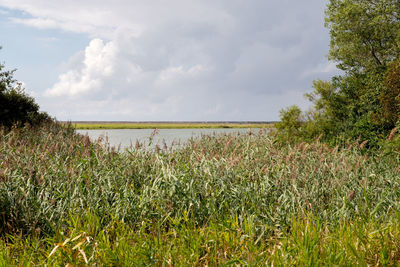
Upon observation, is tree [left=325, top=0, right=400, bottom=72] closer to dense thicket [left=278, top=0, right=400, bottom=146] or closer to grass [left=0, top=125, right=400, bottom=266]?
dense thicket [left=278, top=0, right=400, bottom=146]

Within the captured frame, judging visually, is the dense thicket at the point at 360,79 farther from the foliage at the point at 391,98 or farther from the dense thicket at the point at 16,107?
the dense thicket at the point at 16,107

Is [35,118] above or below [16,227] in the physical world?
above

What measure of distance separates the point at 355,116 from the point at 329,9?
28.0ft

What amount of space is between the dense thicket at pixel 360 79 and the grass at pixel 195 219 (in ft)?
21.9

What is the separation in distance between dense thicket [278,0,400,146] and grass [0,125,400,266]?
6.68 metres

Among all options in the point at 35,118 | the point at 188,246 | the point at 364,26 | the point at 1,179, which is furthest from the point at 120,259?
the point at 364,26

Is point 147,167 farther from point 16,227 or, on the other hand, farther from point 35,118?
point 35,118

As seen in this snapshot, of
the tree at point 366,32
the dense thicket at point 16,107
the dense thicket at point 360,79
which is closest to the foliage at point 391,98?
the dense thicket at point 360,79

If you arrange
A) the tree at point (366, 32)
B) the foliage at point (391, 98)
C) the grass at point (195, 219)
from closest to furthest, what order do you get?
1. the grass at point (195, 219)
2. the foliage at point (391, 98)
3. the tree at point (366, 32)

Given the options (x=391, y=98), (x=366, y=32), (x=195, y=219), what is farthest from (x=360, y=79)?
(x=195, y=219)

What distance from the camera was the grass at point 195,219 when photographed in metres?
3.54

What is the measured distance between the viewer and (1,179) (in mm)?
5148

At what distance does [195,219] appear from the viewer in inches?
187

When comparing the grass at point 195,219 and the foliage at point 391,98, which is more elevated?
the foliage at point 391,98
